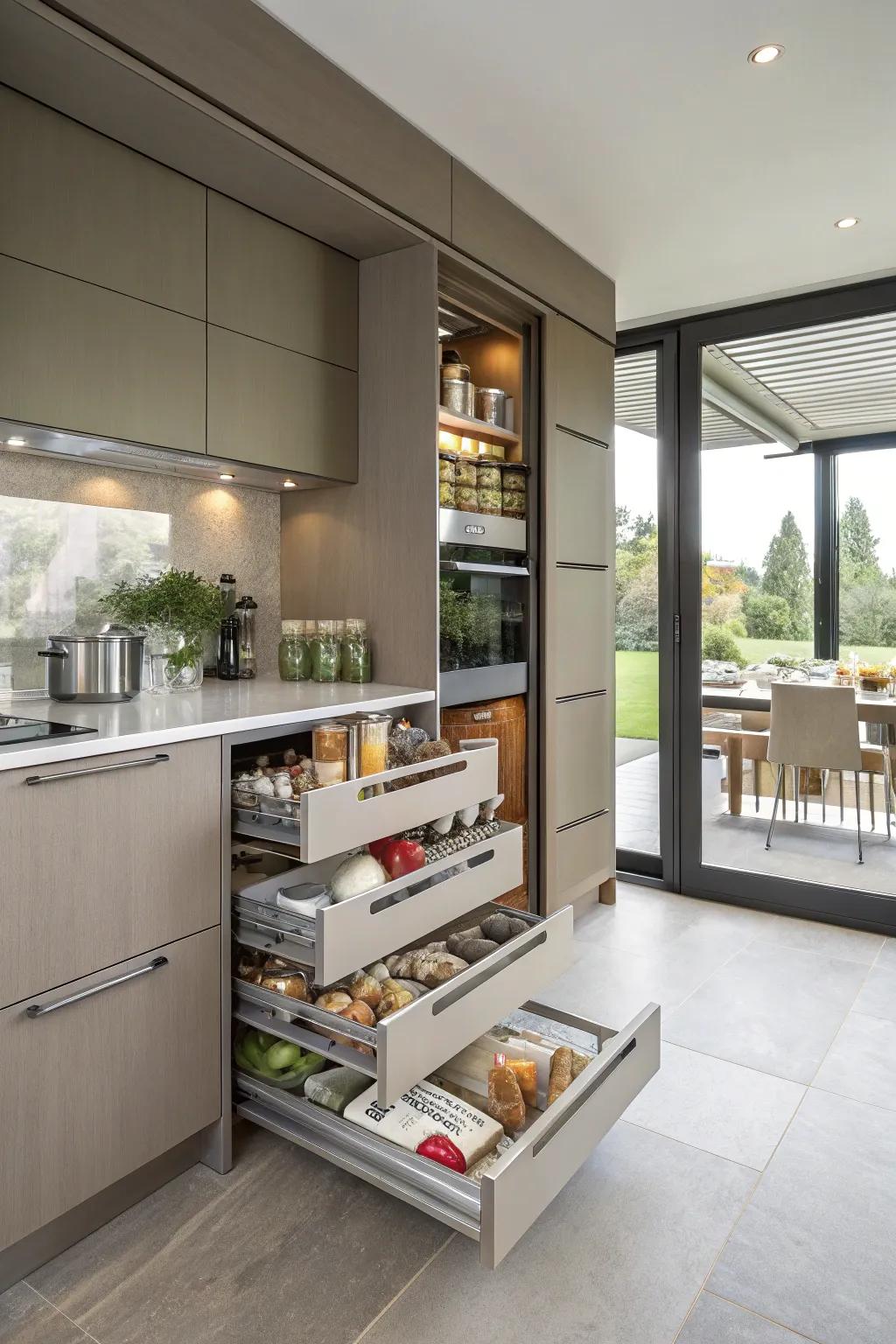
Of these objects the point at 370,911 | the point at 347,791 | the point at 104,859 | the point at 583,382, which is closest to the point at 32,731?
the point at 104,859

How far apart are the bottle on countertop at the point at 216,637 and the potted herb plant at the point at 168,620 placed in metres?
0.27

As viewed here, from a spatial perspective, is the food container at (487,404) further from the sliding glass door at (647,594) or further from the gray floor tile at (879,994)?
the gray floor tile at (879,994)

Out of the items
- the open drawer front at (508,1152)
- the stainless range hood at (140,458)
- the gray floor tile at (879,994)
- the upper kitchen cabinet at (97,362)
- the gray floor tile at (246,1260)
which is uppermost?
the upper kitchen cabinet at (97,362)

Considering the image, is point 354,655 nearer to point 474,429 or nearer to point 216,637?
point 216,637

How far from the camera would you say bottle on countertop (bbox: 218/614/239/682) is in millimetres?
2455

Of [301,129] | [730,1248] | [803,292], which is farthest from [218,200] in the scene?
[730,1248]

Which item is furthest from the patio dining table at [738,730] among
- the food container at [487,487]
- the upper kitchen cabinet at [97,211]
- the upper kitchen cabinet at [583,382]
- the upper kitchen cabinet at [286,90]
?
the upper kitchen cabinet at [97,211]

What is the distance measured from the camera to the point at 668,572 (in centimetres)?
347

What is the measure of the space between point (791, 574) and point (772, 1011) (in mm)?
1665

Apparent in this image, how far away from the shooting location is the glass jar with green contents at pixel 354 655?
2431 mm

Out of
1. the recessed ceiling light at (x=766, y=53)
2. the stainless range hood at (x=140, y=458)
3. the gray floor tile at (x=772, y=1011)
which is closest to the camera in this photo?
the stainless range hood at (x=140, y=458)

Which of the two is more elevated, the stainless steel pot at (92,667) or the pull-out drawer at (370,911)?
the stainless steel pot at (92,667)

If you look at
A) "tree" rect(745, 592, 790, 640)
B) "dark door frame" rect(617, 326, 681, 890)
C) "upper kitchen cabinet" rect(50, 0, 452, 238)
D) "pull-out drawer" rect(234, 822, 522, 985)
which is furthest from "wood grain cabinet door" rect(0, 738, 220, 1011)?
"tree" rect(745, 592, 790, 640)

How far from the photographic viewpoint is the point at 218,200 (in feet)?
6.68
